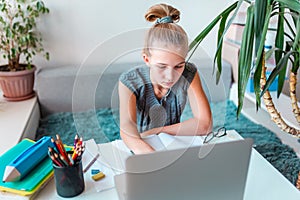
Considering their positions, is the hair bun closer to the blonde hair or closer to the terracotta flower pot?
the blonde hair

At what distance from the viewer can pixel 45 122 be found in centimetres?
204

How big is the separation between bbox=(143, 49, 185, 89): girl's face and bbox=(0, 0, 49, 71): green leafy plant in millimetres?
1433

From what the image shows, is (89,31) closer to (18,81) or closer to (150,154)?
(18,81)

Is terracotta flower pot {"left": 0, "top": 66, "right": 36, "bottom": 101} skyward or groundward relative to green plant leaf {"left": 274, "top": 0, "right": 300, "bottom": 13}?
groundward

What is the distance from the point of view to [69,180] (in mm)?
776

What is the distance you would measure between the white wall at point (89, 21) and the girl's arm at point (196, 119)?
1227 millimetres

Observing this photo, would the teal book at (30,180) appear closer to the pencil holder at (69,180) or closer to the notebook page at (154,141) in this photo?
the pencil holder at (69,180)

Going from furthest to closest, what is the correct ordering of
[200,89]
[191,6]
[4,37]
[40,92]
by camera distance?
[191,6]
[40,92]
[4,37]
[200,89]

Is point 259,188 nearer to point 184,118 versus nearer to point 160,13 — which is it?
point 184,118

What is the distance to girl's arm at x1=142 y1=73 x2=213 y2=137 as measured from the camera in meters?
0.89

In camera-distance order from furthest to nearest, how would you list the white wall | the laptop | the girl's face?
the white wall → the girl's face → the laptop

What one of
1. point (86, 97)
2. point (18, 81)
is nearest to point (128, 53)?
point (86, 97)

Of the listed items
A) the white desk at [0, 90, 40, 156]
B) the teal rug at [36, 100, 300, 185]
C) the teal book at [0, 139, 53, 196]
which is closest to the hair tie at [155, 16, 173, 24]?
the teal rug at [36, 100, 300, 185]

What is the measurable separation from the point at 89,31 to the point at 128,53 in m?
1.53
